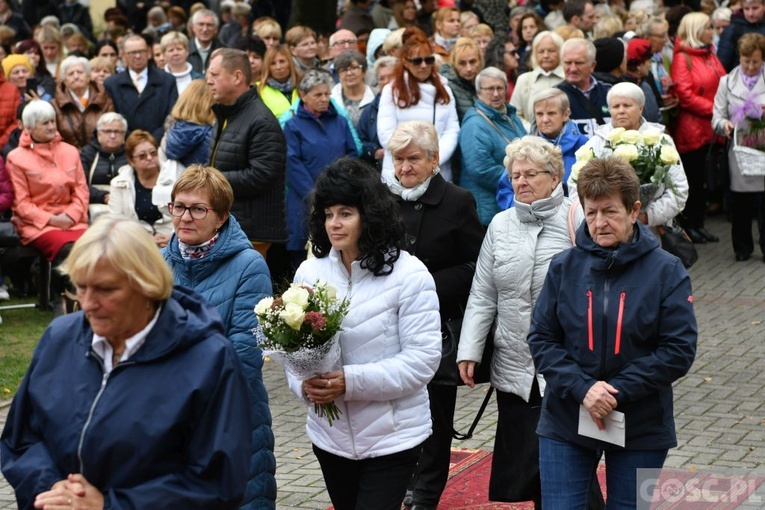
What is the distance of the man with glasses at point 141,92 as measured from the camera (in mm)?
13117

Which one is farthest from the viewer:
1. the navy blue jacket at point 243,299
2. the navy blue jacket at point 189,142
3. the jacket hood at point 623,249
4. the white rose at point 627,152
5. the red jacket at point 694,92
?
the red jacket at point 694,92

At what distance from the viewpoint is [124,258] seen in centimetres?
368

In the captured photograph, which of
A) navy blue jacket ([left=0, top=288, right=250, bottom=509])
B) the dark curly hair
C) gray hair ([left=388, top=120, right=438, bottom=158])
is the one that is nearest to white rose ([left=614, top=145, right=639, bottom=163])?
gray hair ([left=388, top=120, right=438, bottom=158])

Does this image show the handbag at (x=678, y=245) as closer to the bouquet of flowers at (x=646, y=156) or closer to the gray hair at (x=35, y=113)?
the bouquet of flowers at (x=646, y=156)

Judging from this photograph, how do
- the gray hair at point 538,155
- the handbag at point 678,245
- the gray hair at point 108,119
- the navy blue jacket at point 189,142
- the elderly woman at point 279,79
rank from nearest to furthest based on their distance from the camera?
the gray hair at point 538,155
the handbag at point 678,245
the navy blue jacket at point 189,142
the gray hair at point 108,119
the elderly woman at point 279,79

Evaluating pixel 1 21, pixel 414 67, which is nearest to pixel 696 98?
pixel 414 67

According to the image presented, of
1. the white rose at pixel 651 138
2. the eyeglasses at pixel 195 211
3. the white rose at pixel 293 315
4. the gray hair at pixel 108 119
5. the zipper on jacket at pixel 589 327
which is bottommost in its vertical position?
the zipper on jacket at pixel 589 327

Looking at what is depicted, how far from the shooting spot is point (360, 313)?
5.24 m

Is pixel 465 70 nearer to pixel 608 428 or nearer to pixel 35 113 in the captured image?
pixel 35 113

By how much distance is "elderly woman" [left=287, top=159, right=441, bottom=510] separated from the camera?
17.0 ft

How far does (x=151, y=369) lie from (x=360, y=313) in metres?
1.60

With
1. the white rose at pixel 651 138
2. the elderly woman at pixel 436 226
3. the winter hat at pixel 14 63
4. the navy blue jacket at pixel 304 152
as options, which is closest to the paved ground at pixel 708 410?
the elderly woman at pixel 436 226

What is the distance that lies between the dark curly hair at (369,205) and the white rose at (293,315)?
50 cm

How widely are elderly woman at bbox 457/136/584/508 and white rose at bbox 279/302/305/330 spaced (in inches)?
66.5
